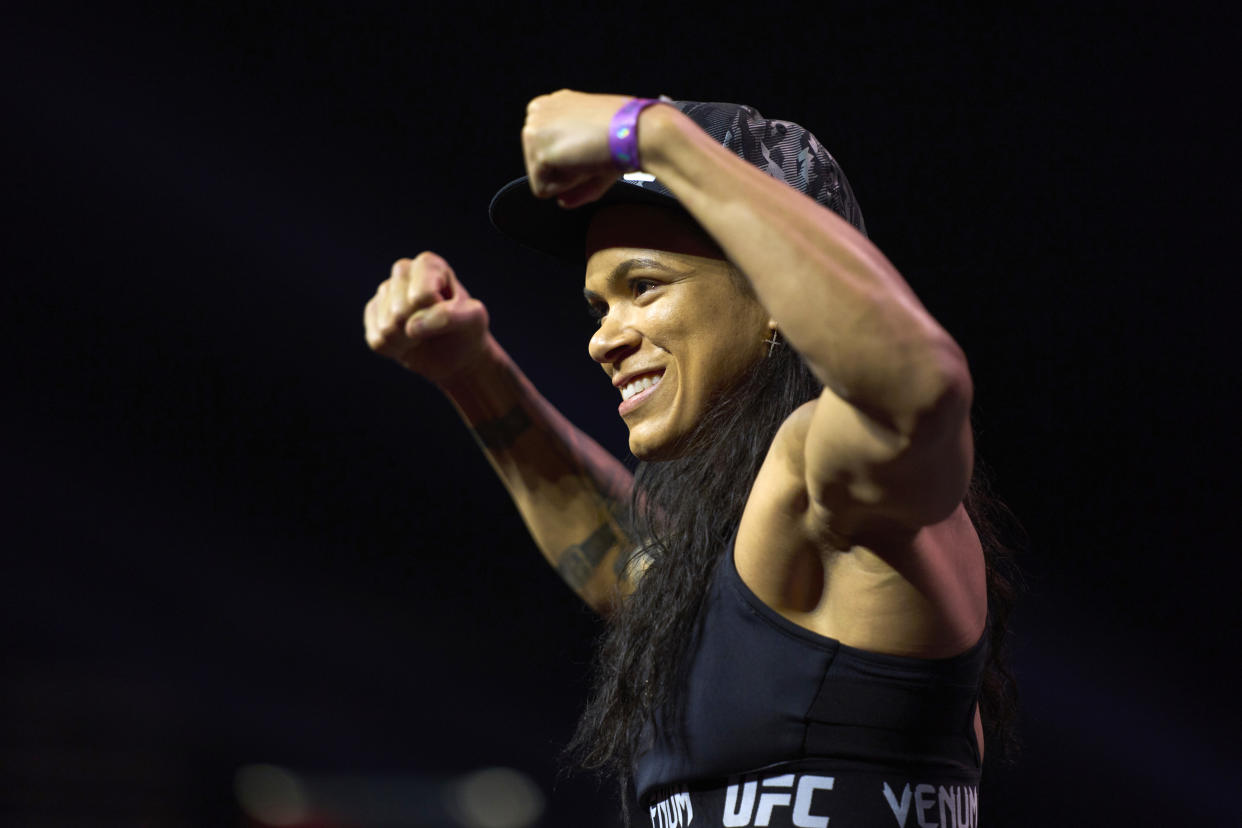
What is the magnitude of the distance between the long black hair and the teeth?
7 cm

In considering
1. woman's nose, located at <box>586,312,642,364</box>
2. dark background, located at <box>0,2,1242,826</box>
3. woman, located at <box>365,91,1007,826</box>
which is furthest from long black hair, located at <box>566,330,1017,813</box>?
dark background, located at <box>0,2,1242,826</box>

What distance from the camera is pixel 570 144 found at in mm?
795

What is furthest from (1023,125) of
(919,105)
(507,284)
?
(507,284)

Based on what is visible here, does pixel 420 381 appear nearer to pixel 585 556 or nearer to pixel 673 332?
pixel 585 556

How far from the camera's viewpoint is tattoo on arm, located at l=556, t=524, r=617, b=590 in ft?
4.62

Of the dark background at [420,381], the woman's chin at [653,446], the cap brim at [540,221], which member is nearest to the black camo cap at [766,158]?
the cap brim at [540,221]

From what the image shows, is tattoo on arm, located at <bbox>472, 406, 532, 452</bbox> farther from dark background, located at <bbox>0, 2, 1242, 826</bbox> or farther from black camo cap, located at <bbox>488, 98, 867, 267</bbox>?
dark background, located at <bbox>0, 2, 1242, 826</bbox>

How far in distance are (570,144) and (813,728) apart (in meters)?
0.51

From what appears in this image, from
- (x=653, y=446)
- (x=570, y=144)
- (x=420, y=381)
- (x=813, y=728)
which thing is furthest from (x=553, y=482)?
(x=420, y=381)

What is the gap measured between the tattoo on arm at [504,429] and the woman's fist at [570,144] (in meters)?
0.62

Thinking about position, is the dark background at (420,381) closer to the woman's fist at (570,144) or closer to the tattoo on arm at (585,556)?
the tattoo on arm at (585,556)

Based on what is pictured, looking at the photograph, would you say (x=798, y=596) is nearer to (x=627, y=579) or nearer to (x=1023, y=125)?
(x=627, y=579)

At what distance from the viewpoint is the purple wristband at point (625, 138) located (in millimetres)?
783

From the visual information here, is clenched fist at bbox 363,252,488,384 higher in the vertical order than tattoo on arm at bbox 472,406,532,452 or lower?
lower
